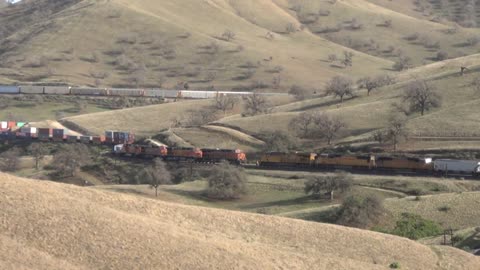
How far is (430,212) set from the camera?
49.4 m

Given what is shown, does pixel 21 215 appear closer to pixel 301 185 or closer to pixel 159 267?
pixel 159 267

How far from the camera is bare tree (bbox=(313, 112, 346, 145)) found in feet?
287

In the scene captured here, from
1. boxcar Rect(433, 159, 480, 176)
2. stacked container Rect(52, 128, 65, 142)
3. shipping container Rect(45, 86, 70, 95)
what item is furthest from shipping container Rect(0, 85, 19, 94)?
boxcar Rect(433, 159, 480, 176)

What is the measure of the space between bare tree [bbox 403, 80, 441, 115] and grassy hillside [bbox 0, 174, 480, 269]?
6489 centimetres

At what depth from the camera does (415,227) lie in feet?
150

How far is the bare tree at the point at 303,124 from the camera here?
91812 mm

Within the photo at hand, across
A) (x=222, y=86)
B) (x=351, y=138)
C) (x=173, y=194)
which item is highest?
(x=222, y=86)

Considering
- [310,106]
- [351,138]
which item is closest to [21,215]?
[351,138]

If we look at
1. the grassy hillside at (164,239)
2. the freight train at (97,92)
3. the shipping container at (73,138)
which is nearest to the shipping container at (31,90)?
the freight train at (97,92)

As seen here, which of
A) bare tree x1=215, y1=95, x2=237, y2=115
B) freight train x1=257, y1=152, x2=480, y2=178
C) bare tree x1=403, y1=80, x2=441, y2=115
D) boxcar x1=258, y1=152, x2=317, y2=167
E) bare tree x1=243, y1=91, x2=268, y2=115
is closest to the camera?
freight train x1=257, y1=152, x2=480, y2=178

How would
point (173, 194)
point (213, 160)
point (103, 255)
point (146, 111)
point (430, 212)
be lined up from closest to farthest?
1. point (103, 255)
2. point (430, 212)
3. point (173, 194)
4. point (213, 160)
5. point (146, 111)

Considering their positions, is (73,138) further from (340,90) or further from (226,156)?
(340,90)

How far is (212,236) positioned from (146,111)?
100094 mm

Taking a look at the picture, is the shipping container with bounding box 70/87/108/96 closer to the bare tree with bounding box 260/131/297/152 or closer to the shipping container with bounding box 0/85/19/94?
the shipping container with bounding box 0/85/19/94
